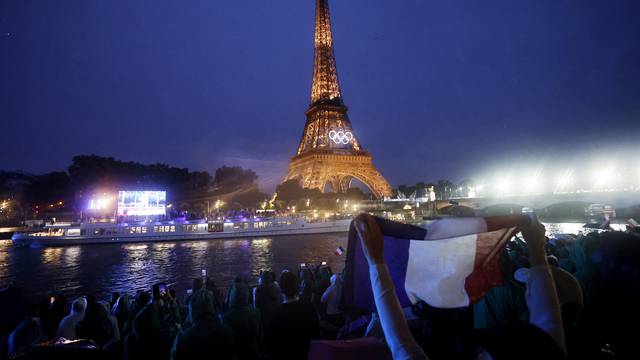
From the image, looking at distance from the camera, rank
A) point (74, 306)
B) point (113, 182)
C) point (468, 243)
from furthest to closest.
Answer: point (113, 182) → point (74, 306) → point (468, 243)

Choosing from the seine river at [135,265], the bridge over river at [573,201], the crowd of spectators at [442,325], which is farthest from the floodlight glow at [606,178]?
the crowd of spectators at [442,325]

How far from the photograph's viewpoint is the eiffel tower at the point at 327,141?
59.5 m

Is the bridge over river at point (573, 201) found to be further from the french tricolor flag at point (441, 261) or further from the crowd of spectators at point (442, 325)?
the french tricolor flag at point (441, 261)

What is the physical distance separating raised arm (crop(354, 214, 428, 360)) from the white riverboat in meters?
38.9

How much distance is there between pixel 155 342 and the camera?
12.0 feet

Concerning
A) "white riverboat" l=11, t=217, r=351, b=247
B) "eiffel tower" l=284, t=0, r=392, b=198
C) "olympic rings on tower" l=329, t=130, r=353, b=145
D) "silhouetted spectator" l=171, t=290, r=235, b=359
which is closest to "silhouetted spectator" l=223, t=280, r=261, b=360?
"silhouetted spectator" l=171, t=290, r=235, b=359

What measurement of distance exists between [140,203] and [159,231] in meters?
8.91

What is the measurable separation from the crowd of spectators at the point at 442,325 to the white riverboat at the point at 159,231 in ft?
115

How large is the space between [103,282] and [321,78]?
55.2 meters

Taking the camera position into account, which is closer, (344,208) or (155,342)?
(155,342)

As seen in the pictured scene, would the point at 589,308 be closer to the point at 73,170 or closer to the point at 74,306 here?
the point at 74,306

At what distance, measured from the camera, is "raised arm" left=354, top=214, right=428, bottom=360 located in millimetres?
1773

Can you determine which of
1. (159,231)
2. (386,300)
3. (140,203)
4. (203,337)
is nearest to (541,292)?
(386,300)

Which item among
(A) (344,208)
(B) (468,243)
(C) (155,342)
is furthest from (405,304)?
(A) (344,208)
